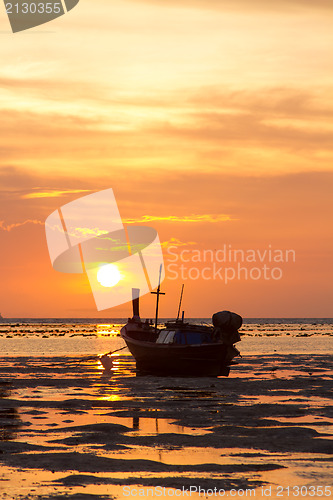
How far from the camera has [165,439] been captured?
20844 mm

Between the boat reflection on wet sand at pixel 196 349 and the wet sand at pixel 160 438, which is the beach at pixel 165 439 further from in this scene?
the boat reflection on wet sand at pixel 196 349

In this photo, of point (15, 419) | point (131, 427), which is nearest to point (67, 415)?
point (15, 419)

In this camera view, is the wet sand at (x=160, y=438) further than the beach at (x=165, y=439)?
Yes

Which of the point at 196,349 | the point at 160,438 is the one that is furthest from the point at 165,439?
the point at 196,349

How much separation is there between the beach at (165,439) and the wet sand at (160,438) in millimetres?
30

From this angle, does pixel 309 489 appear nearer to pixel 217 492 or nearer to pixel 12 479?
pixel 217 492

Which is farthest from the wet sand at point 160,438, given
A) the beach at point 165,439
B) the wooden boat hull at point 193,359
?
the wooden boat hull at point 193,359

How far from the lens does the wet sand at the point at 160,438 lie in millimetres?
15398

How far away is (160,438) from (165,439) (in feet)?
0.84

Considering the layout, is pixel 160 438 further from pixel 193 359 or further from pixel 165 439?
pixel 193 359

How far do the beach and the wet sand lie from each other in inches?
1.2

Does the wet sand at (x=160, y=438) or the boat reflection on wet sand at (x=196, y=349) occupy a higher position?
the wet sand at (x=160, y=438)

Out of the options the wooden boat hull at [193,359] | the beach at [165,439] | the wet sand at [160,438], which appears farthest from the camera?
the wooden boat hull at [193,359]

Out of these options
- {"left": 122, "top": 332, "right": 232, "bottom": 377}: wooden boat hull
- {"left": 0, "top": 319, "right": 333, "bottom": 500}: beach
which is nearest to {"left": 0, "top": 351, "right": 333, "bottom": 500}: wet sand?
{"left": 0, "top": 319, "right": 333, "bottom": 500}: beach
